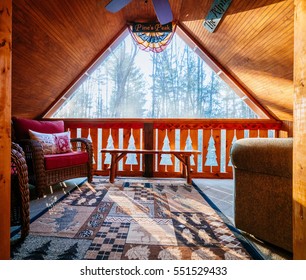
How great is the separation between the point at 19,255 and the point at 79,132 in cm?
301

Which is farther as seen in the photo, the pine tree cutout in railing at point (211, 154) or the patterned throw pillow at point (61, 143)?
the pine tree cutout in railing at point (211, 154)

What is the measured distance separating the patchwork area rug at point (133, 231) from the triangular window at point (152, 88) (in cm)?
216

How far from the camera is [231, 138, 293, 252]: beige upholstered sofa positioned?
1.33 m

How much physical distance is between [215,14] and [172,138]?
6.77ft

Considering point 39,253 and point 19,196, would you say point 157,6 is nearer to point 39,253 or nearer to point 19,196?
point 19,196

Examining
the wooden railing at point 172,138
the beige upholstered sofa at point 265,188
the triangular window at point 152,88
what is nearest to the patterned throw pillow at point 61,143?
→ the wooden railing at point 172,138

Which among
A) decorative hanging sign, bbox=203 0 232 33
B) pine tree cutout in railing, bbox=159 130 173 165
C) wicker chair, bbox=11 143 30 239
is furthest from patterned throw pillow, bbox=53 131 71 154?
decorative hanging sign, bbox=203 0 232 33

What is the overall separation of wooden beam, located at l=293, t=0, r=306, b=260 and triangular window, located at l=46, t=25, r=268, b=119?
3083 mm

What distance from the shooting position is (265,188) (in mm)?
1455

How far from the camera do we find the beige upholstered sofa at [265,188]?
1334mm

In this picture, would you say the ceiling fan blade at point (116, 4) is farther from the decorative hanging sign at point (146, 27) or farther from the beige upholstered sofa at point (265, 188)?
the beige upholstered sofa at point (265, 188)

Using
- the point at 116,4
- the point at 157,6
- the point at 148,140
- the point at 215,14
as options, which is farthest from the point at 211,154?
the point at 116,4

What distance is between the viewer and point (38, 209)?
2.16 m
